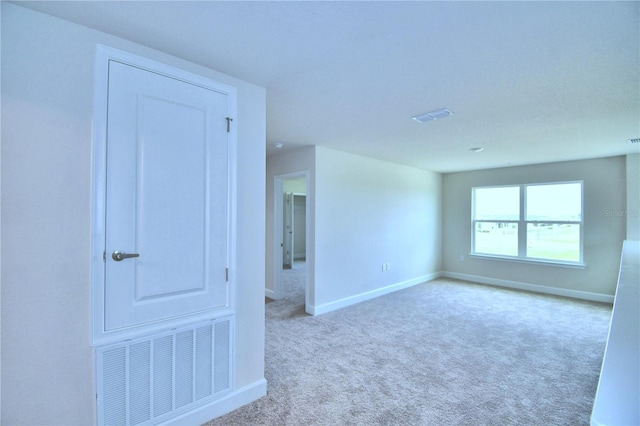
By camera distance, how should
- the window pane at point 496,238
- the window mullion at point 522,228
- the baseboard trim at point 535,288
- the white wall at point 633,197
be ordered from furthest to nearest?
the window pane at point 496,238, the window mullion at point 522,228, the baseboard trim at point 535,288, the white wall at point 633,197

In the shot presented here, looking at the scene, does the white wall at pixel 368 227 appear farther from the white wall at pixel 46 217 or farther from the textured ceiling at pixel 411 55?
the white wall at pixel 46 217

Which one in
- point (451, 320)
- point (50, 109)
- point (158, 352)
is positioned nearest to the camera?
point (50, 109)

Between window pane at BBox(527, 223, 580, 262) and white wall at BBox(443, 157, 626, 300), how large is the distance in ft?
0.56

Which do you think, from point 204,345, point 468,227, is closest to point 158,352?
point 204,345

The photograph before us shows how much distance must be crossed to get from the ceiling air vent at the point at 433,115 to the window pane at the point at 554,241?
404cm

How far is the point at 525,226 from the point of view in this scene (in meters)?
5.58

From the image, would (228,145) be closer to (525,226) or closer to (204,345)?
(204,345)

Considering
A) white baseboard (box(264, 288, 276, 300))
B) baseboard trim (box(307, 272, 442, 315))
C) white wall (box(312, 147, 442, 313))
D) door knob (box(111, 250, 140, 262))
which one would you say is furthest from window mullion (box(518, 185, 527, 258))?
door knob (box(111, 250, 140, 262))

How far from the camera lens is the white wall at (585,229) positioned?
4.66m

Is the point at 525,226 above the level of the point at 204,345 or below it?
above

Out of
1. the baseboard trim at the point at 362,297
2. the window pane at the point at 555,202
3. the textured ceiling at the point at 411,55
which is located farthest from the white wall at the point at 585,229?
the textured ceiling at the point at 411,55

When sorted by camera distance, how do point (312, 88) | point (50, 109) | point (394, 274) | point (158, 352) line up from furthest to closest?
point (394, 274)
point (312, 88)
point (158, 352)
point (50, 109)

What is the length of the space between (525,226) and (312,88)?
531cm

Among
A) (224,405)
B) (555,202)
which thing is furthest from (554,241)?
(224,405)
